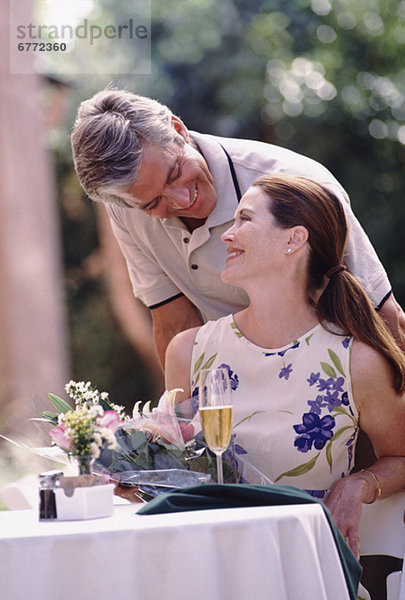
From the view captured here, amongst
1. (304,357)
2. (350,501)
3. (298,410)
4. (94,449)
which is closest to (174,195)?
(304,357)

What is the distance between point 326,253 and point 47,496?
1.04m

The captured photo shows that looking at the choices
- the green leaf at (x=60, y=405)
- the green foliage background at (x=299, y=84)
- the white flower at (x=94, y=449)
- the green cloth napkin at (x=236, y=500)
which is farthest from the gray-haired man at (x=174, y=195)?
the green foliage background at (x=299, y=84)

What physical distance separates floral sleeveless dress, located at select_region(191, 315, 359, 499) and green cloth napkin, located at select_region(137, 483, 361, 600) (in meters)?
0.48

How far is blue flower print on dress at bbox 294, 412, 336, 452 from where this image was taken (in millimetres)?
2098

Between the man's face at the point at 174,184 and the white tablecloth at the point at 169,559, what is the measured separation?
4.01ft

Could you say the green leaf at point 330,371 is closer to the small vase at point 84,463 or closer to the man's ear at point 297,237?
the man's ear at point 297,237

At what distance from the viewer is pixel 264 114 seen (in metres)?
10.5

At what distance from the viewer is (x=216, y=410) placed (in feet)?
5.65

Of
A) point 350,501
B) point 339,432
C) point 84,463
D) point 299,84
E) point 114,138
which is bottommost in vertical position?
point 350,501

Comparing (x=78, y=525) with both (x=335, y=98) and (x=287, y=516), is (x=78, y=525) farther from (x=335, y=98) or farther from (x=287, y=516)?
(x=335, y=98)

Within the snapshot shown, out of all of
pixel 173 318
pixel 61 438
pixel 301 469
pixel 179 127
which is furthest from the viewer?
pixel 173 318

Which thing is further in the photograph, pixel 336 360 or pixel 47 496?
pixel 336 360

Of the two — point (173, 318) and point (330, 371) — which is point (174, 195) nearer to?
point (173, 318)

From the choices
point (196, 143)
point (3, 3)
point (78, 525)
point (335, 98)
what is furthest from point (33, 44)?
point (78, 525)
